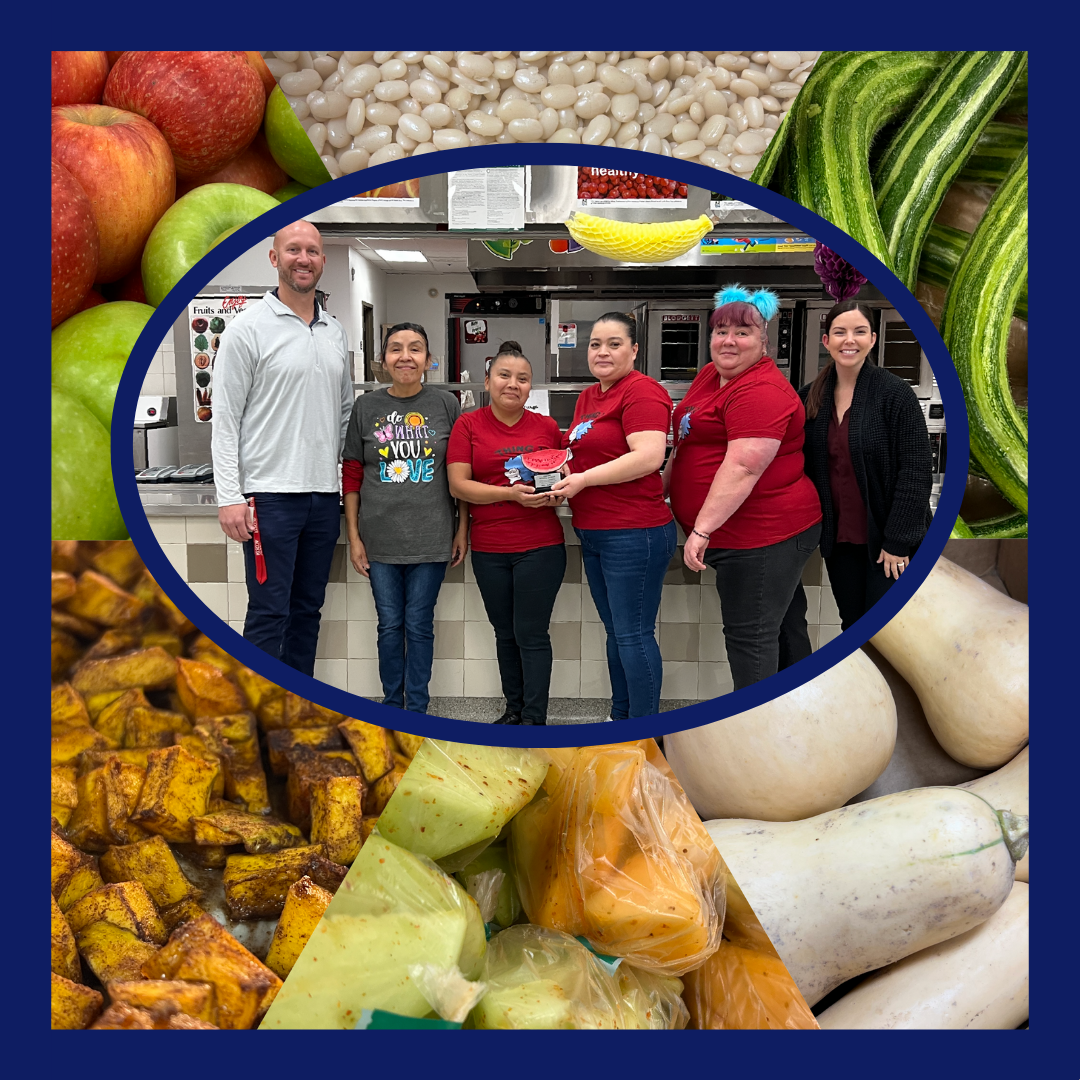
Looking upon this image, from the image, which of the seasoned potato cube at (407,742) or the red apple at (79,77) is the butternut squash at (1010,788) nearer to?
the seasoned potato cube at (407,742)

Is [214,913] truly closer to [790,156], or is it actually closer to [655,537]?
[655,537]

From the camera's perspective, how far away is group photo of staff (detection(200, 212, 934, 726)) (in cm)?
114

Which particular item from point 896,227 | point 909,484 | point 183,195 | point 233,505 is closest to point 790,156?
point 896,227

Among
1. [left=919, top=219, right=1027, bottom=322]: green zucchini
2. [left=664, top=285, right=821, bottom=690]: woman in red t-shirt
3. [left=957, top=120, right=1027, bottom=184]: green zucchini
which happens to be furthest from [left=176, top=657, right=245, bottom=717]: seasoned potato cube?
[left=957, top=120, right=1027, bottom=184]: green zucchini

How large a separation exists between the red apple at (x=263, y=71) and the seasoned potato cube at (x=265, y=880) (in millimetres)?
952

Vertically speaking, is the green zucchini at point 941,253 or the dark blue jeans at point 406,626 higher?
the green zucchini at point 941,253

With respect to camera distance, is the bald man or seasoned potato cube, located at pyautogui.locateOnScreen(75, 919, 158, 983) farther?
the bald man

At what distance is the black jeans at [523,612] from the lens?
1.57m

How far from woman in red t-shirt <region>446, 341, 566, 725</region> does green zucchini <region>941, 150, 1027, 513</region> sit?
0.64 m

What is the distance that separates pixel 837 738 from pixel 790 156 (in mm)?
719

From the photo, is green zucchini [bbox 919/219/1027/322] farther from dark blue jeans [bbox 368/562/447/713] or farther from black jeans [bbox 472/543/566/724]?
dark blue jeans [bbox 368/562/447/713]

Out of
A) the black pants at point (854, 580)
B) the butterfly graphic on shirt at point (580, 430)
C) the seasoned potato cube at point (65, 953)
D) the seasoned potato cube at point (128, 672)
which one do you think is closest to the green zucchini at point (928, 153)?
the black pants at point (854, 580)

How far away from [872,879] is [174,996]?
2.66 ft

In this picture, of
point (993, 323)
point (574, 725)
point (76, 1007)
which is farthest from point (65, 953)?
point (993, 323)
